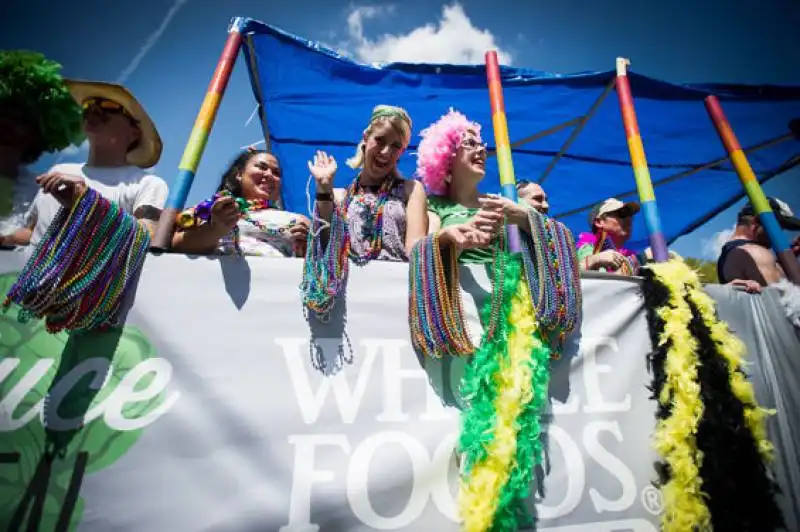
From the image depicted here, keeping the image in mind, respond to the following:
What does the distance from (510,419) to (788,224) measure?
2900 mm

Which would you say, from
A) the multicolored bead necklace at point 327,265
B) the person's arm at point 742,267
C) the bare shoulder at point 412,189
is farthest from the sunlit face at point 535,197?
the multicolored bead necklace at point 327,265

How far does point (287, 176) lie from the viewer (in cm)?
434

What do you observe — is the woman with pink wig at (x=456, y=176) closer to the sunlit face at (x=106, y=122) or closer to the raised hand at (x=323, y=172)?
the raised hand at (x=323, y=172)

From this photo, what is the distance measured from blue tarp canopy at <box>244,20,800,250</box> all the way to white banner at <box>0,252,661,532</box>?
1.82 meters

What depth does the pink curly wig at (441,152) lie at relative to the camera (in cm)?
234

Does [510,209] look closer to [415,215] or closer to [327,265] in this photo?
[415,215]

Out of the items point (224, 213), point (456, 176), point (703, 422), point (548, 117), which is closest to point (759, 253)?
point (703, 422)

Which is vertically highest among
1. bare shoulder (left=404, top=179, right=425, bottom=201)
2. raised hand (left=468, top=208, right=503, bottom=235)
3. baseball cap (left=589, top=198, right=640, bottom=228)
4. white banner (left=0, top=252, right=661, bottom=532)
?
baseball cap (left=589, top=198, right=640, bottom=228)

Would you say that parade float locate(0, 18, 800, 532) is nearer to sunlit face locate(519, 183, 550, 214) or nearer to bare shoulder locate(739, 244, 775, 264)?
bare shoulder locate(739, 244, 775, 264)

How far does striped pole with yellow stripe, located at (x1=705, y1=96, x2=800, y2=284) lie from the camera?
249 cm

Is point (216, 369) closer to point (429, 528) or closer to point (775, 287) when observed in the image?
point (429, 528)

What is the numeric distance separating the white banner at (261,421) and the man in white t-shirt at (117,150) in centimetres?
49

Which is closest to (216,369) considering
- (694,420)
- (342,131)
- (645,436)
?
(645,436)

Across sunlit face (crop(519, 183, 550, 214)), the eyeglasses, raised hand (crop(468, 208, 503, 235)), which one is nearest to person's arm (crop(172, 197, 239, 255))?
raised hand (crop(468, 208, 503, 235))
